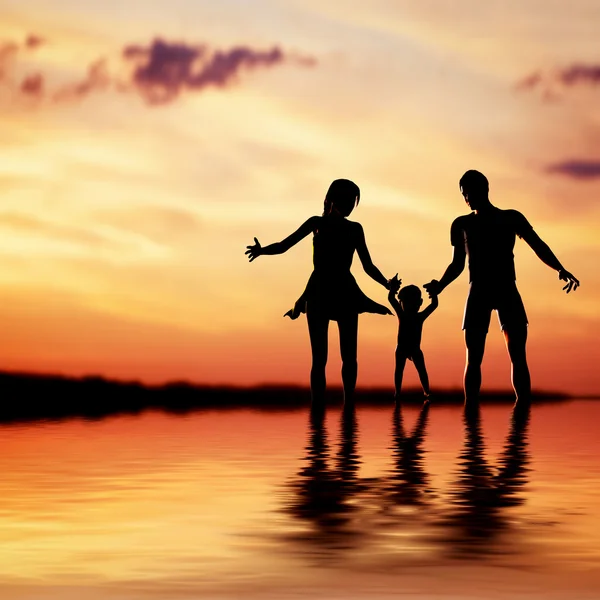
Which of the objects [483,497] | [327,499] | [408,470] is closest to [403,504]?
[327,499]

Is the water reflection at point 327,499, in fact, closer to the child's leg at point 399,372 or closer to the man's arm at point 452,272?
the man's arm at point 452,272

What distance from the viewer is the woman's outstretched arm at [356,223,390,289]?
1672cm

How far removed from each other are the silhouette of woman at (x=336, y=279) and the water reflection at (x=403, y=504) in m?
4.95

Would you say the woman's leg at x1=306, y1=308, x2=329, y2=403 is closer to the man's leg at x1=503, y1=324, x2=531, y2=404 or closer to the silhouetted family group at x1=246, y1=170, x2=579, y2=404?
the silhouetted family group at x1=246, y1=170, x2=579, y2=404

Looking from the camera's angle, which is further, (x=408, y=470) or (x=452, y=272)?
(x=452, y=272)

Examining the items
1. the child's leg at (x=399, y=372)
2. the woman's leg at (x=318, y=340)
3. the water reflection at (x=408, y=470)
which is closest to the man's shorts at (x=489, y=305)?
the woman's leg at (x=318, y=340)

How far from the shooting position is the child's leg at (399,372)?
66.3 ft

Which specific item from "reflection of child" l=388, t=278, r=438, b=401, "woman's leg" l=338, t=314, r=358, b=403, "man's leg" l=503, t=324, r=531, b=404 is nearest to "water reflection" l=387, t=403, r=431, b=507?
"woman's leg" l=338, t=314, r=358, b=403

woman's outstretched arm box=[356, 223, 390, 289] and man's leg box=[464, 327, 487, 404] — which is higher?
woman's outstretched arm box=[356, 223, 390, 289]

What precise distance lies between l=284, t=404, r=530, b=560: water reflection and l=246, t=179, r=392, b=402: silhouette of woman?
495 centimetres

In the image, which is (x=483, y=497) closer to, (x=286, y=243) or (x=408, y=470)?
(x=408, y=470)

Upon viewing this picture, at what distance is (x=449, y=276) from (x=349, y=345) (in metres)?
1.56

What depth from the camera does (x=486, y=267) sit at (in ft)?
55.8

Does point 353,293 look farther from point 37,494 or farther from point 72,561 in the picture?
point 72,561
